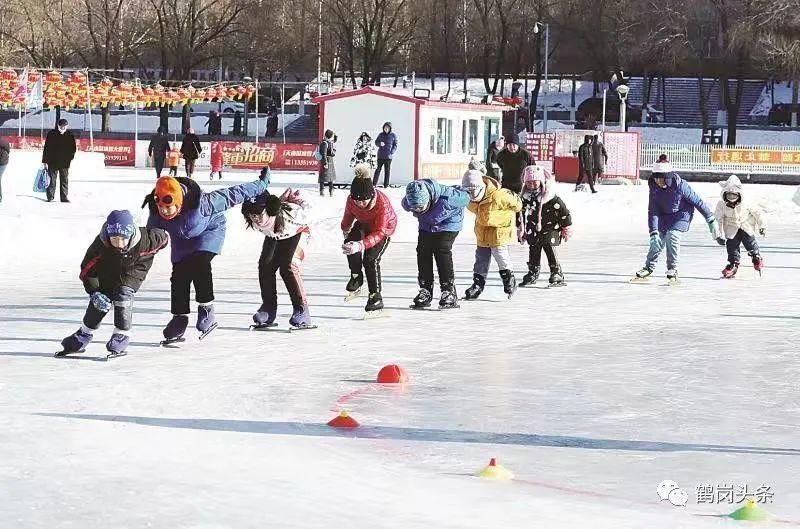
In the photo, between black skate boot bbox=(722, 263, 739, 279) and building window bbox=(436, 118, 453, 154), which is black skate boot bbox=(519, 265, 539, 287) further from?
building window bbox=(436, 118, 453, 154)

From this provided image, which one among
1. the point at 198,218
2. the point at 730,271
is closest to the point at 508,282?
the point at 730,271

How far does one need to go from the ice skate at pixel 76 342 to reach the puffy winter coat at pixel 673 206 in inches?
281

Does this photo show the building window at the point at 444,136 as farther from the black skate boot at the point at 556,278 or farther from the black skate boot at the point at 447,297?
the black skate boot at the point at 447,297

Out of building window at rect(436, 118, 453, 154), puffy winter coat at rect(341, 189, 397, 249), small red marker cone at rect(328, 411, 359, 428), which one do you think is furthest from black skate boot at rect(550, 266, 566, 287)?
building window at rect(436, 118, 453, 154)

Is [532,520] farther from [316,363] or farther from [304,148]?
[304,148]

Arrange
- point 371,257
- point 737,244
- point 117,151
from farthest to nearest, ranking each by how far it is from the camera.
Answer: point 117,151, point 737,244, point 371,257

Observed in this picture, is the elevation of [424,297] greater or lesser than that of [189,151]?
lesser

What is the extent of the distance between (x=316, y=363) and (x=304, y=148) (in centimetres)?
3208

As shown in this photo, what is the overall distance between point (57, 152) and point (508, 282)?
11828mm

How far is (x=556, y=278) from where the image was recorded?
14.5 m

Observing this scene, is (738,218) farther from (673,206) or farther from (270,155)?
(270,155)

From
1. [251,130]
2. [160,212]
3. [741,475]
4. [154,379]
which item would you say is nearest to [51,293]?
[160,212]

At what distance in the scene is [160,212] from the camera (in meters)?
9.60

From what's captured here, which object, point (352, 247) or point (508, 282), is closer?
point (352, 247)
